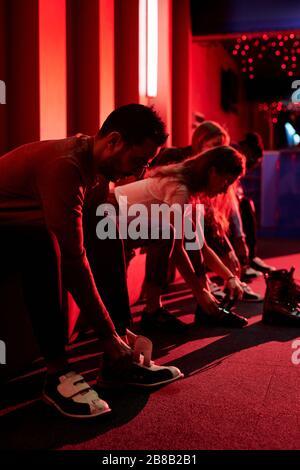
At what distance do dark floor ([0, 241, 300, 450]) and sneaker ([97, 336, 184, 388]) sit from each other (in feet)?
0.10

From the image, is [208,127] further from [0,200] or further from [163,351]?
[0,200]

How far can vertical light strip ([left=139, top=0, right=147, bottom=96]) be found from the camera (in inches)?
131

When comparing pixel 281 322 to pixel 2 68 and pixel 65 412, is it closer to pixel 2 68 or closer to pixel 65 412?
pixel 65 412

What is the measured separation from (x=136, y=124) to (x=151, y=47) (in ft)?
7.37

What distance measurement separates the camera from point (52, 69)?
7.70ft

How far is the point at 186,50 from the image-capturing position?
4.52 metres

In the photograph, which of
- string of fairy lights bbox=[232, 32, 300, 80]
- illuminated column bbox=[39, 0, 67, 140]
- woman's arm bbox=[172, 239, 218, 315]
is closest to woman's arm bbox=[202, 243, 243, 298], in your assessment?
woman's arm bbox=[172, 239, 218, 315]

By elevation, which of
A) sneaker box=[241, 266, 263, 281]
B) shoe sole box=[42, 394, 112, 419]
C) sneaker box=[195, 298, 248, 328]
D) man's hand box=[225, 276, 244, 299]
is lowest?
sneaker box=[241, 266, 263, 281]

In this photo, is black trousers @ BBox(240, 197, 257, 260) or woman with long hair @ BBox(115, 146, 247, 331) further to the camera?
black trousers @ BBox(240, 197, 257, 260)

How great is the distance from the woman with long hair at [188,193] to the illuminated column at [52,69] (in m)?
0.41

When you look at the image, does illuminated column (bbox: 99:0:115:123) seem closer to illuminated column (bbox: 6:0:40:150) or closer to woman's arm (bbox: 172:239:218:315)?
illuminated column (bbox: 6:0:40:150)

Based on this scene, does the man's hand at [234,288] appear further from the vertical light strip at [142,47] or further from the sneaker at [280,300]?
the vertical light strip at [142,47]

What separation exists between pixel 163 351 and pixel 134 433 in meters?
0.76

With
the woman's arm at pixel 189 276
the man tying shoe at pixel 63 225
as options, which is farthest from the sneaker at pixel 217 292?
the man tying shoe at pixel 63 225
